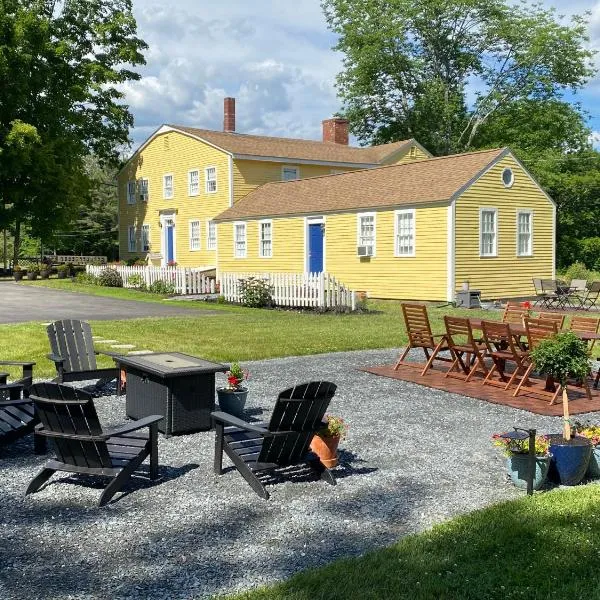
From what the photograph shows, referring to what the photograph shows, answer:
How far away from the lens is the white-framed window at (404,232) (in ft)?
81.3

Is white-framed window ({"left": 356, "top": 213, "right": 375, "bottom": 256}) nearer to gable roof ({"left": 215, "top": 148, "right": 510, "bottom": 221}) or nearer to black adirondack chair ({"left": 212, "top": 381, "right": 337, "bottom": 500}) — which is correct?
gable roof ({"left": 215, "top": 148, "right": 510, "bottom": 221})

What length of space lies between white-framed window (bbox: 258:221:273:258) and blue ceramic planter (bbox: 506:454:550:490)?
24.7m

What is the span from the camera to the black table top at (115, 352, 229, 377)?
7605 mm

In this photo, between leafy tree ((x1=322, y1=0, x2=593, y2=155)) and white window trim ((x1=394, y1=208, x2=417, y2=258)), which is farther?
leafy tree ((x1=322, y1=0, x2=593, y2=155))

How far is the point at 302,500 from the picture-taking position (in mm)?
5820

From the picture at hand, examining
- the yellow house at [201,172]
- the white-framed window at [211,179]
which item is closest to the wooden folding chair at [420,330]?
the yellow house at [201,172]

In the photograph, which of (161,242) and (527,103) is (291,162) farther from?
(527,103)

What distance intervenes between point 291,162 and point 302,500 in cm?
3224

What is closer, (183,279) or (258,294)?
(258,294)

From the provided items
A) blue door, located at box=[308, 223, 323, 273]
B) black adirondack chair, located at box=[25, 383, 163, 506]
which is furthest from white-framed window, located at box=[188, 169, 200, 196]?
black adirondack chair, located at box=[25, 383, 163, 506]

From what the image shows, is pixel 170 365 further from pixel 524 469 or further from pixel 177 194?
pixel 177 194

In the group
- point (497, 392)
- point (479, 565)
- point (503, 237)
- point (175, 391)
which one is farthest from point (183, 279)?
point (479, 565)

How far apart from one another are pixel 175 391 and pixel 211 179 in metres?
29.8

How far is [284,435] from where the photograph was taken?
593cm
